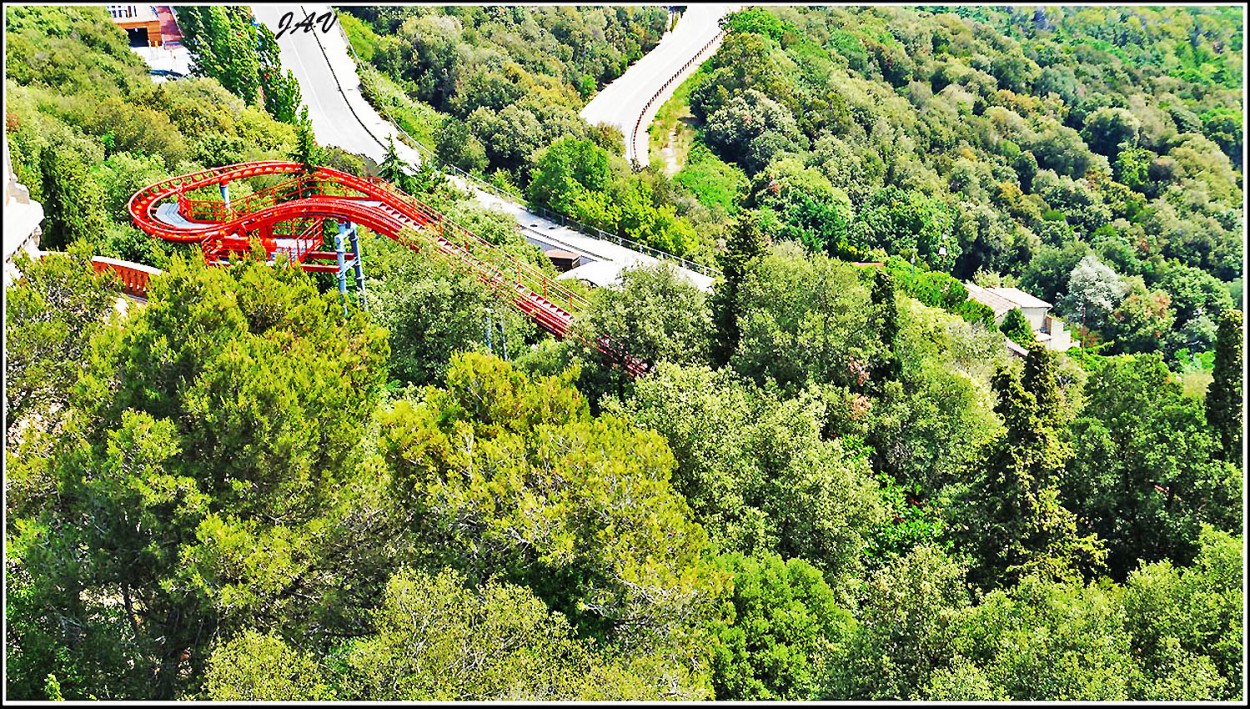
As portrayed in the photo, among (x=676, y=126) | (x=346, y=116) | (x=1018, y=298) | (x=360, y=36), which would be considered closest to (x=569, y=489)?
(x=346, y=116)

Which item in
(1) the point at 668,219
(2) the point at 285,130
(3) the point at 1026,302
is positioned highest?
(2) the point at 285,130

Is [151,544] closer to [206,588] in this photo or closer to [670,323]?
[206,588]

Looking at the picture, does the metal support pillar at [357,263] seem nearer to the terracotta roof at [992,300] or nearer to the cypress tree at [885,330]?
the cypress tree at [885,330]

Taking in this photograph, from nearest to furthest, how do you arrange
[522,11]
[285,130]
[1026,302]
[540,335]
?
[540,335] → [285,130] → [1026,302] → [522,11]

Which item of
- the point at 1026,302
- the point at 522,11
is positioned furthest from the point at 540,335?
the point at 522,11

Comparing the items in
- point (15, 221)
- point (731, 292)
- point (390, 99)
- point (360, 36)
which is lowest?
point (390, 99)

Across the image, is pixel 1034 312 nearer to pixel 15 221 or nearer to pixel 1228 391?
Result: pixel 1228 391

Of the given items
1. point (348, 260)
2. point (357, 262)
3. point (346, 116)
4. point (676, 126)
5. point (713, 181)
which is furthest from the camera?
point (676, 126)
